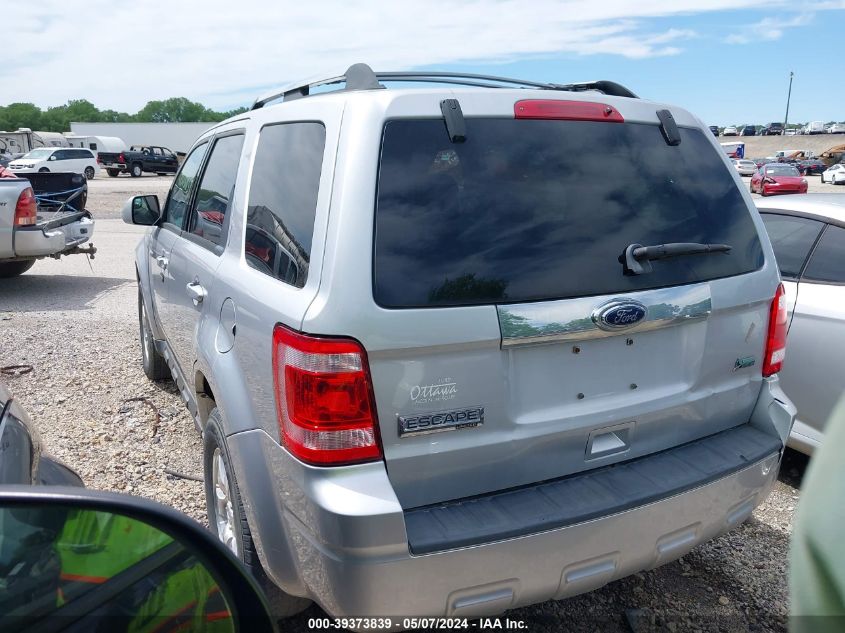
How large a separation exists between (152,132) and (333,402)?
6377 centimetres

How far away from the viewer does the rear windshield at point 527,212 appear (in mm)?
2191

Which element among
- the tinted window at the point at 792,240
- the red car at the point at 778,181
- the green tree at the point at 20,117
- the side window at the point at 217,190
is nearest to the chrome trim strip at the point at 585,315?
the side window at the point at 217,190

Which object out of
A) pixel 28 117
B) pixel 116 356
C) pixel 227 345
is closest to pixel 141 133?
pixel 116 356

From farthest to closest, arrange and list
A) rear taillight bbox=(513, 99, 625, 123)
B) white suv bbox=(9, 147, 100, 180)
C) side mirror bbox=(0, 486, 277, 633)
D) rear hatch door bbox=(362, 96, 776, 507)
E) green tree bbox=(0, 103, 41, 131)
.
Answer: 1. green tree bbox=(0, 103, 41, 131)
2. white suv bbox=(9, 147, 100, 180)
3. rear taillight bbox=(513, 99, 625, 123)
4. rear hatch door bbox=(362, 96, 776, 507)
5. side mirror bbox=(0, 486, 277, 633)

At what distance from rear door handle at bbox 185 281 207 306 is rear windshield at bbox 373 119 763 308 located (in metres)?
1.34

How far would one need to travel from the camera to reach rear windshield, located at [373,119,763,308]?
2.19 metres

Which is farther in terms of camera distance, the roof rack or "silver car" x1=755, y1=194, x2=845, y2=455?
"silver car" x1=755, y1=194, x2=845, y2=455

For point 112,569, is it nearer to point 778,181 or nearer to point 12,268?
point 12,268

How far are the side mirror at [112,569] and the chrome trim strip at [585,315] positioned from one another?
1154 millimetres

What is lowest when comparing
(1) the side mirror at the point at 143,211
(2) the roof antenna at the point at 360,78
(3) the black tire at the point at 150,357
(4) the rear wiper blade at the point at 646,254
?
(3) the black tire at the point at 150,357

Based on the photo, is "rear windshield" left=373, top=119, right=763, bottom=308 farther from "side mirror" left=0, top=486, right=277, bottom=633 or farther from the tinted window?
the tinted window

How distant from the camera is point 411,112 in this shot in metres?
2.27

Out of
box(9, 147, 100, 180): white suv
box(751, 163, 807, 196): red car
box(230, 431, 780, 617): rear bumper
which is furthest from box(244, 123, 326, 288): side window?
box(9, 147, 100, 180): white suv

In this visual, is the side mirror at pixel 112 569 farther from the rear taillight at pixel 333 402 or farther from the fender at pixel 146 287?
the fender at pixel 146 287
